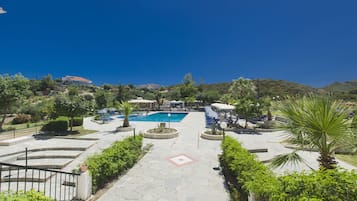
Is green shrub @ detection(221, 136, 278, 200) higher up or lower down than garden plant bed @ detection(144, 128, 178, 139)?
higher up

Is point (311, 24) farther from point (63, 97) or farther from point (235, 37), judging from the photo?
point (63, 97)

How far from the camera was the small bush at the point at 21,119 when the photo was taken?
59.5 ft

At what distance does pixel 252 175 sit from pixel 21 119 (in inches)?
916

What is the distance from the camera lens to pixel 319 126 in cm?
342

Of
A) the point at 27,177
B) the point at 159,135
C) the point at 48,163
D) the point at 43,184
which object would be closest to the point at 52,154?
the point at 48,163

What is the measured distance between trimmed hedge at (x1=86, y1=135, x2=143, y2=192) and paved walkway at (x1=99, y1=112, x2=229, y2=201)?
333 millimetres

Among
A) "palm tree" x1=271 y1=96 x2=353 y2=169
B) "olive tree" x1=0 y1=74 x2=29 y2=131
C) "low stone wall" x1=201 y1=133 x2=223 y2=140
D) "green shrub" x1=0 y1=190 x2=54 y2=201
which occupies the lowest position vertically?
"low stone wall" x1=201 y1=133 x2=223 y2=140

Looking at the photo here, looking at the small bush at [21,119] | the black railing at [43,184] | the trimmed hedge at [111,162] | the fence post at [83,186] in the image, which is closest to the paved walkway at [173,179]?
the trimmed hedge at [111,162]

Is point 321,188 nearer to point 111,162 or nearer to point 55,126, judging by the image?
point 111,162

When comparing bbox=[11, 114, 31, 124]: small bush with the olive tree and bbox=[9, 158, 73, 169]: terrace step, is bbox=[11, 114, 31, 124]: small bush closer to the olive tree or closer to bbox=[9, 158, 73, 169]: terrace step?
the olive tree

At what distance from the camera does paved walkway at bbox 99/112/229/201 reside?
493 centimetres

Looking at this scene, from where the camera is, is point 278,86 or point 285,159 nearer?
point 285,159

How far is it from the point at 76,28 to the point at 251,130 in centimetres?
3180

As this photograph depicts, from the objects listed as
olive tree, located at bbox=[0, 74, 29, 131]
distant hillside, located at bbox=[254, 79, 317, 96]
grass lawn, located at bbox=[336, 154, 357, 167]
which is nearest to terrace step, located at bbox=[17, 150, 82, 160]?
olive tree, located at bbox=[0, 74, 29, 131]
